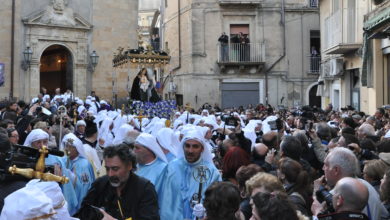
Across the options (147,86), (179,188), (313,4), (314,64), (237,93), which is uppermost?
(313,4)

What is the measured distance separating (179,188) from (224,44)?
929 inches

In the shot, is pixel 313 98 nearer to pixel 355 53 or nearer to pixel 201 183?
pixel 355 53

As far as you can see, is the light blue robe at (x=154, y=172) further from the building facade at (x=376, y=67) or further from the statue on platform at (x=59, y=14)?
the statue on platform at (x=59, y=14)

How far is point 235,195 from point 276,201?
1.33 feet

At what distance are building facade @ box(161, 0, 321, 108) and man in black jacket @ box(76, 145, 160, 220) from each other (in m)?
24.3

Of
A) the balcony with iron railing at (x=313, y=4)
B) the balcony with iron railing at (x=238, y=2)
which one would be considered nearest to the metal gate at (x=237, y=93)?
the balcony with iron railing at (x=238, y=2)

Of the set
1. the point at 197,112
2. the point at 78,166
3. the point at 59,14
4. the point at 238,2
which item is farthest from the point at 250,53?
the point at 78,166

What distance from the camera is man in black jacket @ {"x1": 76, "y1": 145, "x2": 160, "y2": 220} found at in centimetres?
423

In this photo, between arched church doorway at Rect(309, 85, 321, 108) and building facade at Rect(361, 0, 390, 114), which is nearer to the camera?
building facade at Rect(361, 0, 390, 114)

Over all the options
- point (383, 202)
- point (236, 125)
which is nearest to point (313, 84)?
point (236, 125)

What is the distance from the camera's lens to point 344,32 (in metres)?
18.8

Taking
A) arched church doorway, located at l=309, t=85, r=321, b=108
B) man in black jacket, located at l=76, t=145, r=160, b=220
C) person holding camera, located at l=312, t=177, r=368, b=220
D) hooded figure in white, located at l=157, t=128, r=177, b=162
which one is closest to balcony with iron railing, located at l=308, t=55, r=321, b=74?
arched church doorway, located at l=309, t=85, r=321, b=108

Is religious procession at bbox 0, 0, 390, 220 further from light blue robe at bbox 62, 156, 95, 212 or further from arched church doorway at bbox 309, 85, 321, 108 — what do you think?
arched church doorway at bbox 309, 85, 321, 108

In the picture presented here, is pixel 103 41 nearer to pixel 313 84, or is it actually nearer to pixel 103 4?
pixel 103 4
